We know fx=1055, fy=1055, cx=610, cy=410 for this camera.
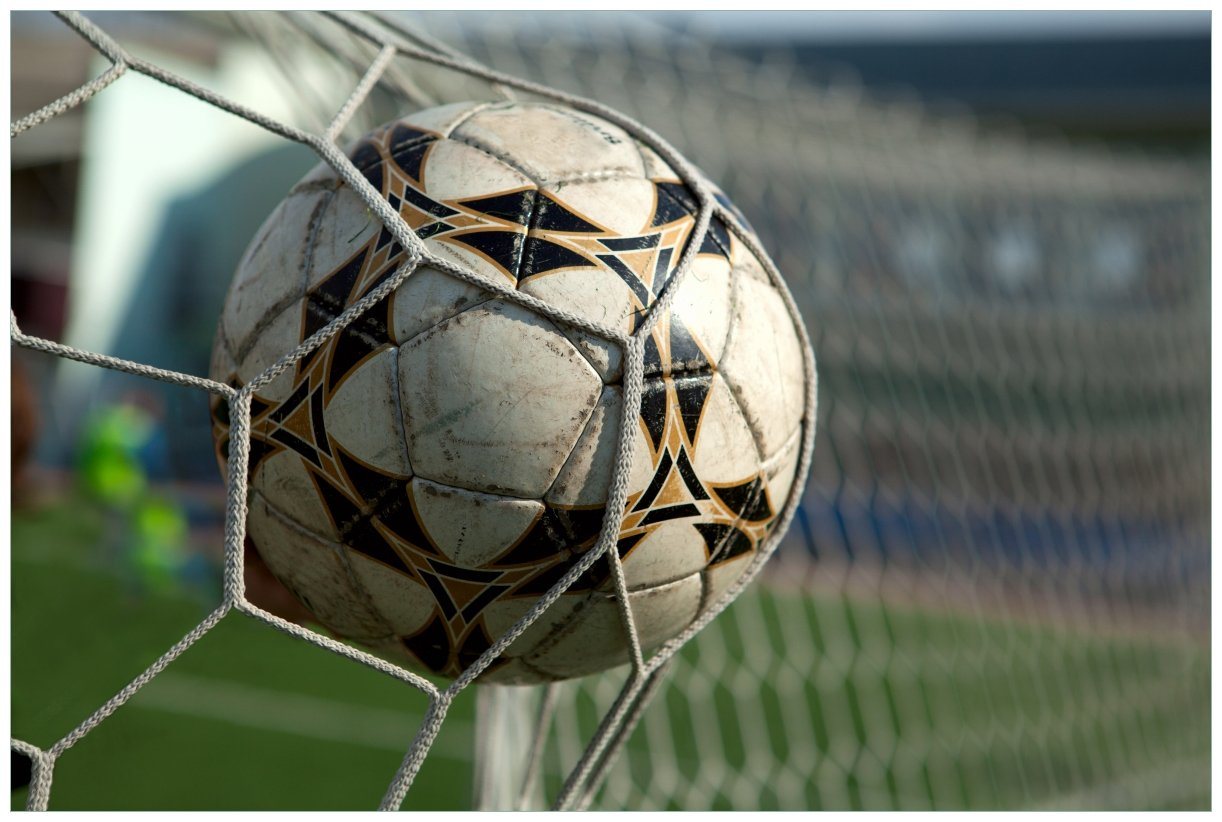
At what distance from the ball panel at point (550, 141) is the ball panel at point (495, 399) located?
0.81 feet

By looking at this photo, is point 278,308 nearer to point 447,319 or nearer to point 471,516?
point 447,319

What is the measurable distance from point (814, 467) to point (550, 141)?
6897 mm

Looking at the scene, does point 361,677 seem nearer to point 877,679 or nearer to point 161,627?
point 161,627

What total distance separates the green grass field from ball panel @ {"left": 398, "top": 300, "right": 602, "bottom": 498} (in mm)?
2631

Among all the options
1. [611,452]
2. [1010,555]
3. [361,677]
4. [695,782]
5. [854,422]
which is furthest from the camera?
[854,422]

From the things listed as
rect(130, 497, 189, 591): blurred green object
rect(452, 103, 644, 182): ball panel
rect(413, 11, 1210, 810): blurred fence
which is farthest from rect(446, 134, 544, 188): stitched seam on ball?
rect(130, 497, 189, 591): blurred green object

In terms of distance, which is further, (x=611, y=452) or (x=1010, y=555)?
(x=1010, y=555)

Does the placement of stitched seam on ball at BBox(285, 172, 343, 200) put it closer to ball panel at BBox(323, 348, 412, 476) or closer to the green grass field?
ball panel at BBox(323, 348, 412, 476)

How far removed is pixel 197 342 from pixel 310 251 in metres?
11.6

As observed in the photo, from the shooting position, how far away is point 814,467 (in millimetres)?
8156

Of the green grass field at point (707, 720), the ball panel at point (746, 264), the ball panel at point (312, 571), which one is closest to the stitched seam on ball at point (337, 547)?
the ball panel at point (312, 571)

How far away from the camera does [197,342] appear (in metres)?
12.1

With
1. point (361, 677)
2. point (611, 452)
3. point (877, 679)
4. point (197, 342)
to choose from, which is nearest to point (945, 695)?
point (877, 679)

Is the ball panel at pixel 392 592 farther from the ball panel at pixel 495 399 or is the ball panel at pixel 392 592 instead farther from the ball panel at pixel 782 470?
the ball panel at pixel 782 470
